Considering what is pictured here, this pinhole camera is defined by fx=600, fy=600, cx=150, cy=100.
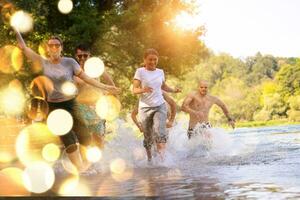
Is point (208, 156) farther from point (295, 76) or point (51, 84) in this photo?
point (295, 76)

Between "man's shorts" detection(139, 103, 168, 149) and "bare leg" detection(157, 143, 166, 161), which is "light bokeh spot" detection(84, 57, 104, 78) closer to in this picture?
"man's shorts" detection(139, 103, 168, 149)

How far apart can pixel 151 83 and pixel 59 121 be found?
2606 mm

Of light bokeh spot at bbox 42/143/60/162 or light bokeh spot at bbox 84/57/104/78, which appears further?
light bokeh spot at bbox 42/143/60/162

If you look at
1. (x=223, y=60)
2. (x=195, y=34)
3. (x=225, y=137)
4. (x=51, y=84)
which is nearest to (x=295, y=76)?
(x=223, y=60)

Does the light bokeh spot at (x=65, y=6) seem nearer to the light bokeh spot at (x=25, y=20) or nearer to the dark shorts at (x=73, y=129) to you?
the light bokeh spot at (x=25, y=20)

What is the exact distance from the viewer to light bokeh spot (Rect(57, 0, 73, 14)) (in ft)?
77.5

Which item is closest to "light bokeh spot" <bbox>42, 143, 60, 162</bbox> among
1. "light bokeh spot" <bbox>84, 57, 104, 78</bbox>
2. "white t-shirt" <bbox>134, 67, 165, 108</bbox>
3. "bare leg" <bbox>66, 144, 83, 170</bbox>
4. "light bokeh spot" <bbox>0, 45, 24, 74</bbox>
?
"light bokeh spot" <bbox>0, 45, 24, 74</bbox>

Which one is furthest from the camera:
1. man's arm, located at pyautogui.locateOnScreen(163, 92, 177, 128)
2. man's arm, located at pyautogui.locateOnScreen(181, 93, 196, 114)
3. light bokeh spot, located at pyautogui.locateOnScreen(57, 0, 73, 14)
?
light bokeh spot, located at pyautogui.locateOnScreen(57, 0, 73, 14)

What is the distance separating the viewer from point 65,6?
78.0 ft

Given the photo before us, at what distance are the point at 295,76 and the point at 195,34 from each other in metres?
73.2

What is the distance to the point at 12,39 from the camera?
870 inches

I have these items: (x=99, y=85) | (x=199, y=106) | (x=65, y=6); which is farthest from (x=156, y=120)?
(x=65, y=6)

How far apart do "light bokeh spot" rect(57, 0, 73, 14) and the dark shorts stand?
1594 centimetres

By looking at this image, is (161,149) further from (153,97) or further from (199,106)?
(199,106)
